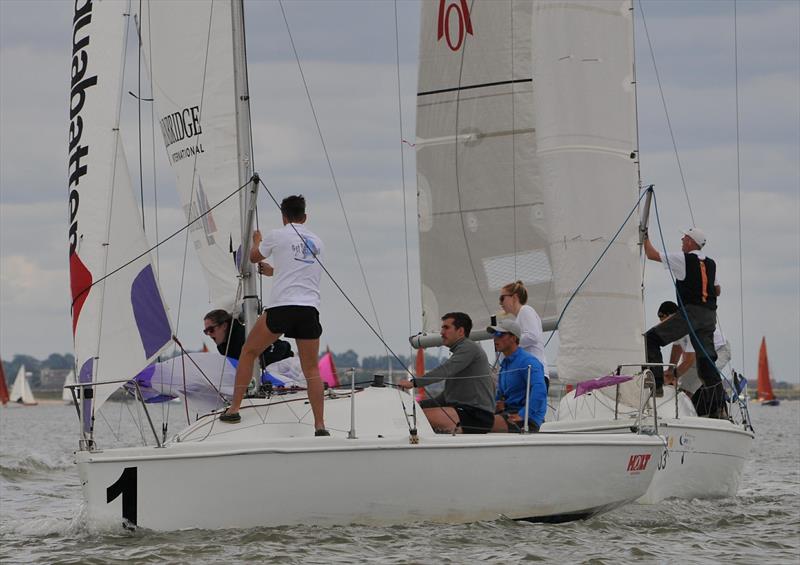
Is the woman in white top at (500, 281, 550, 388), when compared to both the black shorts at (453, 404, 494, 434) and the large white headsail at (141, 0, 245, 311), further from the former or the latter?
the large white headsail at (141, 0, 245, 311)

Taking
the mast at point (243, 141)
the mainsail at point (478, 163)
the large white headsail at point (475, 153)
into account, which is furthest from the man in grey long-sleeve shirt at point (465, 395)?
the large white headsail at point (475, 153)

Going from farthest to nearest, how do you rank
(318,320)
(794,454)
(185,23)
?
1. (794,454)
2. (185,23)
3. (318,320)

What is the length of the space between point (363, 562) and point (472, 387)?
6.37 ft

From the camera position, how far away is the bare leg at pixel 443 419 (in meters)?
9.44

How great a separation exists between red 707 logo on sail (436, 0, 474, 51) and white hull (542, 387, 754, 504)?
4.91 meters

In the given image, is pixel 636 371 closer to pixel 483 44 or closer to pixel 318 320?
pixel 318 320

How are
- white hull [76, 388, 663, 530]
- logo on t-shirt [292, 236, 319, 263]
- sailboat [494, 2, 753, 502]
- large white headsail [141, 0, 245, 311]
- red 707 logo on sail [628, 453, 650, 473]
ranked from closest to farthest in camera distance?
white hull [76, 388, 663, 530] → logo on t-shirt [292, 236, 319, 263] → red 707 logo on sail [628, 453, 650, 473] → sailboat [494, 2, 753, 502] → large white headsail [141, 0, 245, 311]

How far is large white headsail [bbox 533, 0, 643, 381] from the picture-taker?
11.6 meters

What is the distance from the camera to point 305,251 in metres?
8.95

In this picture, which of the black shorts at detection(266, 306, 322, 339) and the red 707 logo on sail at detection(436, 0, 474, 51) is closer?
the black shorts at detection(266, 306, 322, 339)

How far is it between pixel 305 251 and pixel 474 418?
173cm

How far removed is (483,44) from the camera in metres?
15.8

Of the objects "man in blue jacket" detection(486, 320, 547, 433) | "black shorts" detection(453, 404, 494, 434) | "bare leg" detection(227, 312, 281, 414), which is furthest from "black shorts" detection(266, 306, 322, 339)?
"man in blue jacket" detection(486, 320, 547, 433)

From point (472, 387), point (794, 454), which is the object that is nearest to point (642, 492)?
point (472, 387)
